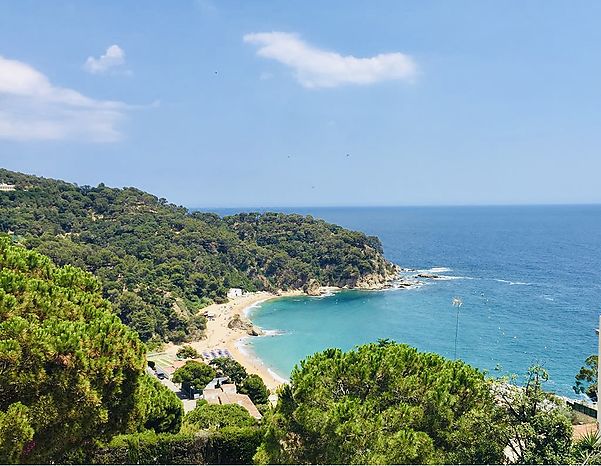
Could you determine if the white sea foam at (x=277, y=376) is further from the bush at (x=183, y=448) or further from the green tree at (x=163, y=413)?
the bush at (x=183, y=448)

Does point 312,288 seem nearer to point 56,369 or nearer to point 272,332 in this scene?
point 272,332

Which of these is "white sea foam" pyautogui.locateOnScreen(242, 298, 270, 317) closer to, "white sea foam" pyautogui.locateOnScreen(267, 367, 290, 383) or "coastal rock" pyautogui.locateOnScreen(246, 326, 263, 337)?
"coastal rock" pyautogui.locateOnScreen(246, 326, 263, 337)

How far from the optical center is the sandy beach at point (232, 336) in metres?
32.3

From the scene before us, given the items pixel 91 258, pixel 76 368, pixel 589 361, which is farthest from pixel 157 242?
pixel 76 368

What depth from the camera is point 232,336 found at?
4053 centimetres

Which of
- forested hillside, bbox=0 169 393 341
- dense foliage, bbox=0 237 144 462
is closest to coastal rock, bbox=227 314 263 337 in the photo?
forested hillside, bbox=0 169 393 341

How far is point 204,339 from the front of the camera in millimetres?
40156

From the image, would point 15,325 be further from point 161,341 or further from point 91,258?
point 91,258

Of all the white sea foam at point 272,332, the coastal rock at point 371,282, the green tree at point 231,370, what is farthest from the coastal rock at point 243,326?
the coastal rock at point 371,282

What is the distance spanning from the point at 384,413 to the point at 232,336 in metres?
33.5

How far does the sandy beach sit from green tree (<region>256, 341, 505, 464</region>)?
21003 mm

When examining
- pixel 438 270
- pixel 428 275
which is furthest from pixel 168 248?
pixel 438 270

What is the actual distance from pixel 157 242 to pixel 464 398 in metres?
50.1

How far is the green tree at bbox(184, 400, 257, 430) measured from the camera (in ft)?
54.5
